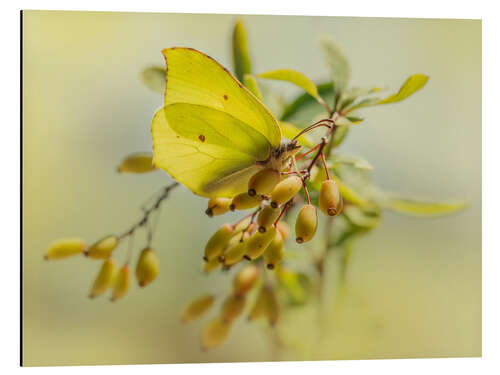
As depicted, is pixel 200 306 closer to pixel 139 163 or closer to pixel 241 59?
pixel 139 163

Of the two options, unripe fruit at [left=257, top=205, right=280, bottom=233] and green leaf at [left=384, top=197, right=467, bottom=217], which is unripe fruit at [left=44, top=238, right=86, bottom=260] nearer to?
unripe fruit at [left=257, top=205, right=280, bottom=233]

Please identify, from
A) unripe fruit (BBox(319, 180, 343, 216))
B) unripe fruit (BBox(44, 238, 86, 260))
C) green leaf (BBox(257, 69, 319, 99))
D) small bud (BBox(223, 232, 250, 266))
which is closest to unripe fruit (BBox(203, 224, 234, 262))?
small bud (BBox(223, 232, 250, 266))

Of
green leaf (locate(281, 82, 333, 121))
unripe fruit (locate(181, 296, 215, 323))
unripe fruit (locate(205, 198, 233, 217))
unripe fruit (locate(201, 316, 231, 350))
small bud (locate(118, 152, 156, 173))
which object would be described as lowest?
unripe fruit (locate(201, 316, 231, 350))

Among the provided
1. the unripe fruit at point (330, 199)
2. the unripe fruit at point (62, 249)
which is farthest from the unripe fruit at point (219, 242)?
the unripe fruit at point (62, 249)

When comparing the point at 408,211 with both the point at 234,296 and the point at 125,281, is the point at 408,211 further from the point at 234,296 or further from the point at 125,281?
the point at 125,281

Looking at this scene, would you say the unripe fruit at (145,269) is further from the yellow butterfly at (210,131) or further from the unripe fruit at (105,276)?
the yellow butterfly at (210,131)

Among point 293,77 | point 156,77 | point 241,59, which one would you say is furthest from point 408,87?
point 156,77
